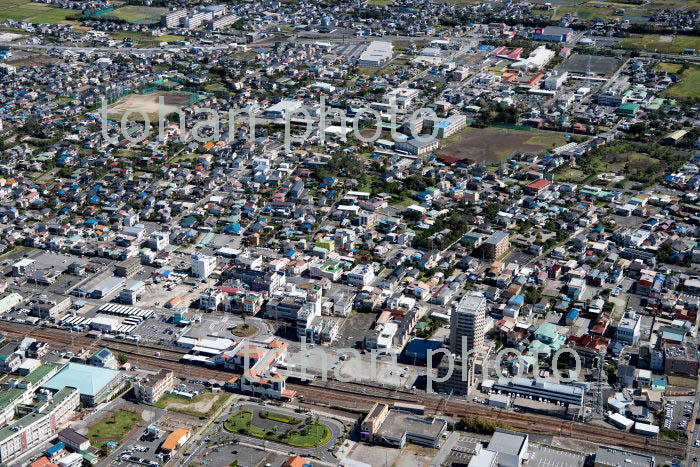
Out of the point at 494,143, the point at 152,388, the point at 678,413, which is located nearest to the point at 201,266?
the point at 152,388

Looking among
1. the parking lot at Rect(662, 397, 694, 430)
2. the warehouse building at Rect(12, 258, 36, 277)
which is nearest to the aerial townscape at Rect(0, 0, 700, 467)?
the parking lot at Rect(662, 397, 694, 430)

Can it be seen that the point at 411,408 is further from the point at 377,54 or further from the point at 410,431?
the point at 377,54

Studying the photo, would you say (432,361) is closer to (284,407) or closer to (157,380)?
(284,407)

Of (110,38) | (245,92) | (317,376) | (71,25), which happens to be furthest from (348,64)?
(317,376)

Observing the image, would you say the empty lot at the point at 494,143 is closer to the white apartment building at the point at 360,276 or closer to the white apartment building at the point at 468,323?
the white apartment building at the point at 360,276

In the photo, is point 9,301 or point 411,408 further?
point 9,301

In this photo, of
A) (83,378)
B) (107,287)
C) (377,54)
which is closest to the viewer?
(83,378)

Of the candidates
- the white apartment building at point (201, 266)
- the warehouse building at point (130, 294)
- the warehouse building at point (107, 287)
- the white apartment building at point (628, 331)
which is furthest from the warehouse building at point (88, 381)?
the white apartment building at point (628, 331)

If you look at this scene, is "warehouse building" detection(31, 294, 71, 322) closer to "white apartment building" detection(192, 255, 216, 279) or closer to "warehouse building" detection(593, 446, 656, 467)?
"white apartment building" detection(192, 255, 216, 279)
